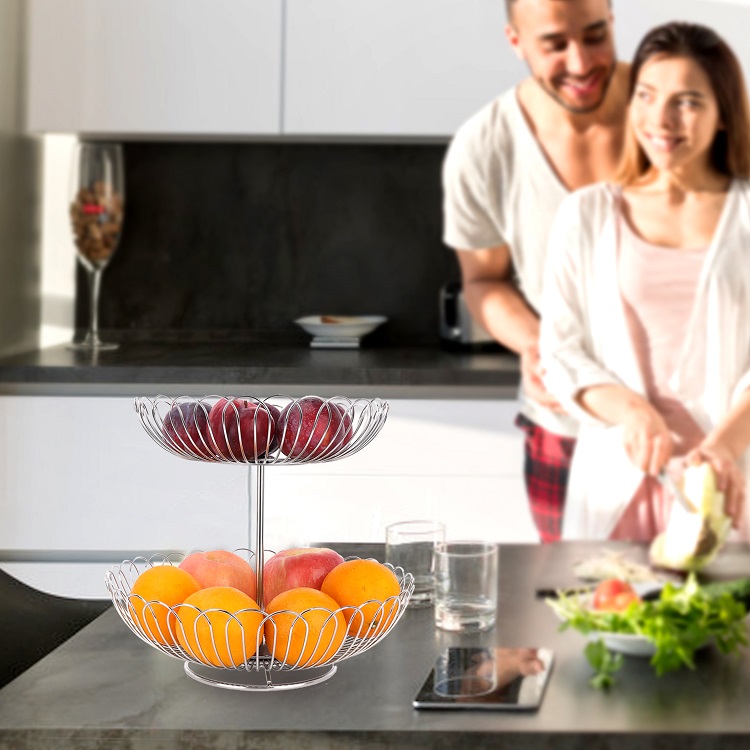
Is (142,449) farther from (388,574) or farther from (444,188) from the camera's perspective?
(444,188)

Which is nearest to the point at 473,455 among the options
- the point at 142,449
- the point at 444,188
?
the point at 444,188

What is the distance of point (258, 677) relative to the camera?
1033mm

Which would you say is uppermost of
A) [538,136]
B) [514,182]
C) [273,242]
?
[538,136]

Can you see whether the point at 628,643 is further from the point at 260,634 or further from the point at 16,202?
the point at 16,202

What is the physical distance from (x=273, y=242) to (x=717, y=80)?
107 cm

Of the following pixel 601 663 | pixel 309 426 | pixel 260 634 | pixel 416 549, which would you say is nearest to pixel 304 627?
pixel 260 634

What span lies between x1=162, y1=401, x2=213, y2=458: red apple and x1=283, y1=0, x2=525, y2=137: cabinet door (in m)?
1.92

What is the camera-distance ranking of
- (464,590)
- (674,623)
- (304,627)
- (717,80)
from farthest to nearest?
(717,80)
(464,590)
(674,623)
(304,627)

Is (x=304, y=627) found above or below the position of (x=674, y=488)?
above

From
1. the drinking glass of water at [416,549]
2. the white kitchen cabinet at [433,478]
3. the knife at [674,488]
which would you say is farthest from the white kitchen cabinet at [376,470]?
the drinking glass of water at [416,549]

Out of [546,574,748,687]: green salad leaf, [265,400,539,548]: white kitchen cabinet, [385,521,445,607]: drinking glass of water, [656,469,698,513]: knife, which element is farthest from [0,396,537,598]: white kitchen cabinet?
[546,574,748,687]: green salad leaf

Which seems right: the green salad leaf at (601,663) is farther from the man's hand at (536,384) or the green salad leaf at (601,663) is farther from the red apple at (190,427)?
the man's hand at (536,384)

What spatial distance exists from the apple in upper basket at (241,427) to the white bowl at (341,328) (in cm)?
200

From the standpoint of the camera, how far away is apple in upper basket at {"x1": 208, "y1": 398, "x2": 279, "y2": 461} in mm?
979
